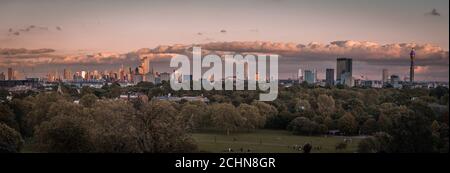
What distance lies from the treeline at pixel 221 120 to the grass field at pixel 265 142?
2.15 m

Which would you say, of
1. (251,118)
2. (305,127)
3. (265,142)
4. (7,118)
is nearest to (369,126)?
(305,127)

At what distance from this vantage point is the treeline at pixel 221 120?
32375 millimetres

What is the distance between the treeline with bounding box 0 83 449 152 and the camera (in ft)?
106

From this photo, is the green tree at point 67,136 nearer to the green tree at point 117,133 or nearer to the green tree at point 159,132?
the green tree at point 117,133

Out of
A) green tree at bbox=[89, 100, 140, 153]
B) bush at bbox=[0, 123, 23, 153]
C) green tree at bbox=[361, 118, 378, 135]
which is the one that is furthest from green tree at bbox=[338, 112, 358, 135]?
bush at bbox=[0, 123, 23, 153]

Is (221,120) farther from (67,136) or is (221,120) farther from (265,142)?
(67,136)

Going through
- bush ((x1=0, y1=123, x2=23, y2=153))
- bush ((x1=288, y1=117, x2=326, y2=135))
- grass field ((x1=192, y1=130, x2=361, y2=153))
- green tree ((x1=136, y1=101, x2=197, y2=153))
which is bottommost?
grass field ((x1=192, y1=130, x2=361, y2=153))

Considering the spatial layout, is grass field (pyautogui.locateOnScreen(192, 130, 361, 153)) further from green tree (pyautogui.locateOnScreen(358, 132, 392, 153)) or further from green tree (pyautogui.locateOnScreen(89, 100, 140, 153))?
green tree (pyautogui.locateOnScreen(89, 100, 140, 153))

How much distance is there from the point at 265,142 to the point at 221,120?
12482 mm

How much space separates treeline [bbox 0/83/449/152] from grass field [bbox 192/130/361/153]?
215cm

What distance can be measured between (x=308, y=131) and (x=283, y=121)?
8.79 m
